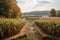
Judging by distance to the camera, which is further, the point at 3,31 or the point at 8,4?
the point at 8,4

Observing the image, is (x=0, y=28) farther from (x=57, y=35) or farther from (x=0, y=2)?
(x=0, y=2)

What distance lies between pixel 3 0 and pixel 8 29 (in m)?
11.1

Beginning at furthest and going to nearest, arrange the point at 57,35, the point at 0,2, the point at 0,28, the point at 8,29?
the point at 0,2
the point at 57,35
the point at 8,29
the point at 0,28

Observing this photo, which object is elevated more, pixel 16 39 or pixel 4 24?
pixel 4 24

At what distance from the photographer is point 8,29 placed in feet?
36.8

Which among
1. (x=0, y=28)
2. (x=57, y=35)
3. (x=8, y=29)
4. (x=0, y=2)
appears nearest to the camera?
(x=0, y=28)

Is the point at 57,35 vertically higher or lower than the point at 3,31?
A: lower

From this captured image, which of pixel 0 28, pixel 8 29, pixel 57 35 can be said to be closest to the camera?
pixel 0 28

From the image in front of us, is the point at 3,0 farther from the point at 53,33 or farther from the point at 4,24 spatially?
the point at 4,24

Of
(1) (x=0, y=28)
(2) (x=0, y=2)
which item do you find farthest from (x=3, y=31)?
(2) (x=0, y=2)

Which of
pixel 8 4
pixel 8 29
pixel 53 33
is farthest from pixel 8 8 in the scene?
pixel 8 29

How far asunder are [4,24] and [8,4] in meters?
11.4

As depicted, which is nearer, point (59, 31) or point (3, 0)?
point (59, 31)

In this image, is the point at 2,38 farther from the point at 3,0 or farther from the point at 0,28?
the point at 3,0
